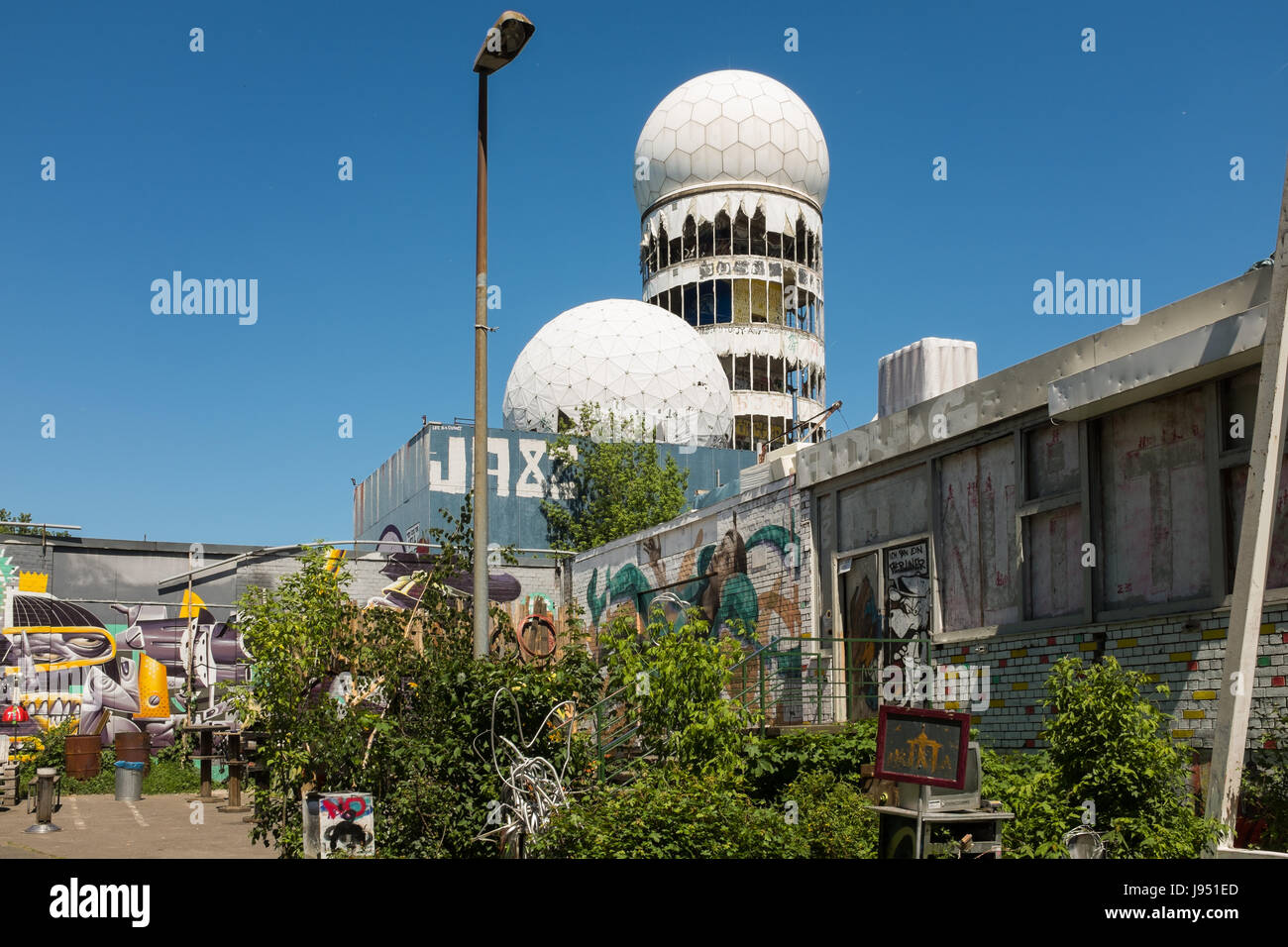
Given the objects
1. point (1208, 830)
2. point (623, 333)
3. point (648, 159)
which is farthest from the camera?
point (648, 159)

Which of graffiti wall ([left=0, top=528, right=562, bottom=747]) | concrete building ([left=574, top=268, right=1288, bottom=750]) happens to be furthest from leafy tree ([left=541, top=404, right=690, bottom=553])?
concrete building ([left=574, top=268, right=1288, bottom=750])

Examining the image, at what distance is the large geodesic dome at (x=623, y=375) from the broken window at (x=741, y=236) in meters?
8.19

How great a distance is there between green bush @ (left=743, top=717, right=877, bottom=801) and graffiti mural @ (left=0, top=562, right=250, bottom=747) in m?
17.8

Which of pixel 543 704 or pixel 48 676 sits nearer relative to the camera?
pixel 543 704

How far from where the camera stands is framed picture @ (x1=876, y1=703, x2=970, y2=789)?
827cm

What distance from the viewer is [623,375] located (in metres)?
41.5

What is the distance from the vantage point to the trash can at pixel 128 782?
80.4 ft

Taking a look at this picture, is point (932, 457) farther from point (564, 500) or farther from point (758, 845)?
point (564, 500)

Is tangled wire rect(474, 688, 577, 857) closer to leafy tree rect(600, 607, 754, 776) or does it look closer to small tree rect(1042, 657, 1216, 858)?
leafy tree rect(600, 607, 754, 776)

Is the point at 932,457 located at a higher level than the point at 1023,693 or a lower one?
higher

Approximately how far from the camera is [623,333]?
139 feet

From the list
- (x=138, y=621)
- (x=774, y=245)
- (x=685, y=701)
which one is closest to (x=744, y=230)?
(x=774, y=245)
